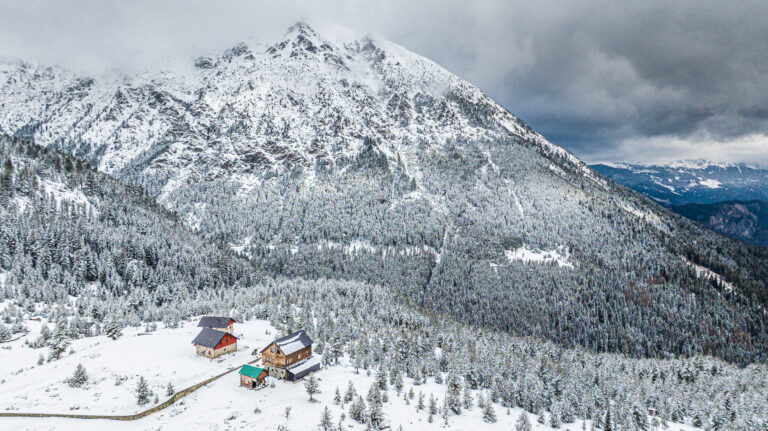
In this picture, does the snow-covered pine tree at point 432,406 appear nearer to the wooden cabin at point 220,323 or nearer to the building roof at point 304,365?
A: the building roof at point 304,365

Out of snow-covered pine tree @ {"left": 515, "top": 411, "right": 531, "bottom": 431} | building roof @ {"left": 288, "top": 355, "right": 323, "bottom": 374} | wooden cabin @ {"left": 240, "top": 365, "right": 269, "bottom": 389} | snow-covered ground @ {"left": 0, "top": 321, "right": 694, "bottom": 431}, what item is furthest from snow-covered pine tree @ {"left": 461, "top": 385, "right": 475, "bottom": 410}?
wooden cabin @ {"left": 240, "top": 365, "right": 269, "bottom": 389}

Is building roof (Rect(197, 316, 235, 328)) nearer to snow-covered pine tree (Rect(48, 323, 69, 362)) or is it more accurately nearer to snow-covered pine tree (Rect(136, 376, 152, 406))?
snow-covered pine tree (Rect(48, 323, 69, 362))

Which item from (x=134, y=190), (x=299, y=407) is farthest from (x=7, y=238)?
(x=299, y=407)

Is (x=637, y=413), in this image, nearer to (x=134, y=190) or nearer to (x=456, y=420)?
(x=456, y=420)

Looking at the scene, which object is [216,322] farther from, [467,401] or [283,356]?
[467,401]

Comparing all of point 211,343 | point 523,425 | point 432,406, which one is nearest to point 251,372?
point 211,343

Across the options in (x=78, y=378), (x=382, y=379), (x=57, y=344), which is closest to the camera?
(x=78, y=378)
